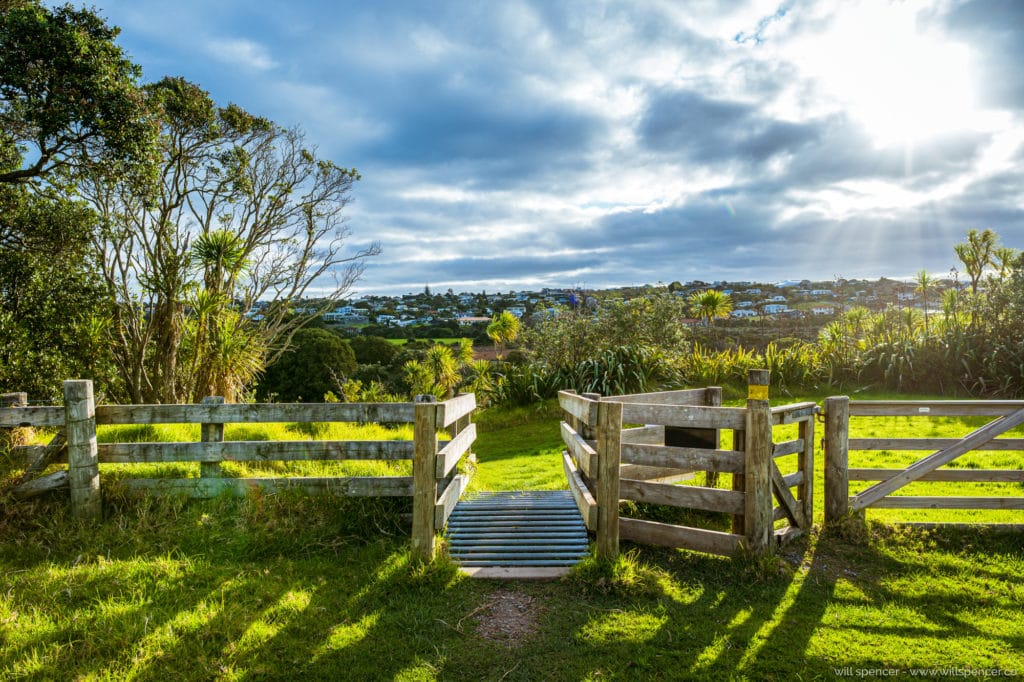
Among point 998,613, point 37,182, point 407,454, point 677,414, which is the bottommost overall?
point 998,613

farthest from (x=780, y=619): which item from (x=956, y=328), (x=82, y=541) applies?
(x=956, y=328)

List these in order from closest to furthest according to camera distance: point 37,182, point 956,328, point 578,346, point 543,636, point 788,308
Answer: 1. point 543,636
2. point 37,182
3. point 956,328
4. point 578,346
5. point 788,308

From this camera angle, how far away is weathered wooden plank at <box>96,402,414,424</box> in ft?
18.4

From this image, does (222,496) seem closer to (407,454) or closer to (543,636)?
(407,454)

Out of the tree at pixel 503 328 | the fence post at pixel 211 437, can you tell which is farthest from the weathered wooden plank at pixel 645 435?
the tree at pixel 503 328

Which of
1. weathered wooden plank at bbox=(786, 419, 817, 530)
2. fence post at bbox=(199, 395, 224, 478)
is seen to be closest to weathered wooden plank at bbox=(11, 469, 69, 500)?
fence post at bbox=(199, 395, 224, 478)

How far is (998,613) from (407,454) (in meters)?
5.05

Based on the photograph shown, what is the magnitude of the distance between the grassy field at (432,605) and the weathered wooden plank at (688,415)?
1204 mm

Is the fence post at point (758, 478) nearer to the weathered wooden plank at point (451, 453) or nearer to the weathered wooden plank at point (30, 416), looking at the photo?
the weathered wooden plank at point (451, 453)

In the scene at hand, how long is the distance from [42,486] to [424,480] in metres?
Result: 4.01

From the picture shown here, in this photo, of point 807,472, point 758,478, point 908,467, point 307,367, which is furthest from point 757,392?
point 307,367

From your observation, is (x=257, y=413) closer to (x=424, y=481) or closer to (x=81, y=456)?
(x=81, y=456)

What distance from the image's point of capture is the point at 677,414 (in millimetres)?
5133

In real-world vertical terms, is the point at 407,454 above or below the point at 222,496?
above
